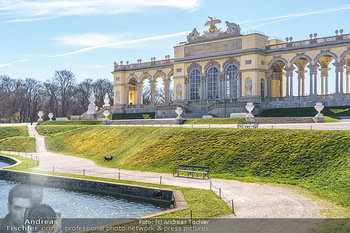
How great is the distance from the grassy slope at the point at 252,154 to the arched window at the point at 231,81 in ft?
89.5

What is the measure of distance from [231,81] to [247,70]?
3907mm

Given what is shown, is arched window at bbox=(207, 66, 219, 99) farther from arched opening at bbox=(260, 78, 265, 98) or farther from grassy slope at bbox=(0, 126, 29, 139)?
grassy slope at bbox=(0, 126, 29, 139)

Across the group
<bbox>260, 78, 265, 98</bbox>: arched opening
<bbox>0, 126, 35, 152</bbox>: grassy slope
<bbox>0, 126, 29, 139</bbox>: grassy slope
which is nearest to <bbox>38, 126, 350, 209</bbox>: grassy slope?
<bbox>0, 126, 35, 152</bbox>: grassy slope

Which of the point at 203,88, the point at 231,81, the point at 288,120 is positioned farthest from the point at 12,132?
the point at 288,120

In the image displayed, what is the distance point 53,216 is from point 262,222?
7699 millimetres

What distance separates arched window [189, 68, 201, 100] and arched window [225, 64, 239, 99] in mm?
5848

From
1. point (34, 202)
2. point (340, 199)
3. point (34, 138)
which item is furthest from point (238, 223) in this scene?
point (34, 138)

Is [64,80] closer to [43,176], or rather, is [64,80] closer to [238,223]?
[43,176]

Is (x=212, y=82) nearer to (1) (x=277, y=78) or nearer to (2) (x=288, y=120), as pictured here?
(1) (x=277, y=78)

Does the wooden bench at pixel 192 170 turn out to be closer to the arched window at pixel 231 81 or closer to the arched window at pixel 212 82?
the arched window at pixel 231 81

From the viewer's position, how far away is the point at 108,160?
117 feet

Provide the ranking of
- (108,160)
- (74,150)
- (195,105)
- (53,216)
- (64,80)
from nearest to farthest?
(53,216)
(108,160)
(74,150)
(195,105)
(64,80)

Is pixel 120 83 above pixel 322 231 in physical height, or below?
above

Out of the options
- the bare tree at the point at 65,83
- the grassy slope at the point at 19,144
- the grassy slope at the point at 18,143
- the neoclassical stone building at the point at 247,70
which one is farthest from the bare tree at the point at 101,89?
the grassy slope at the point at 19,144
